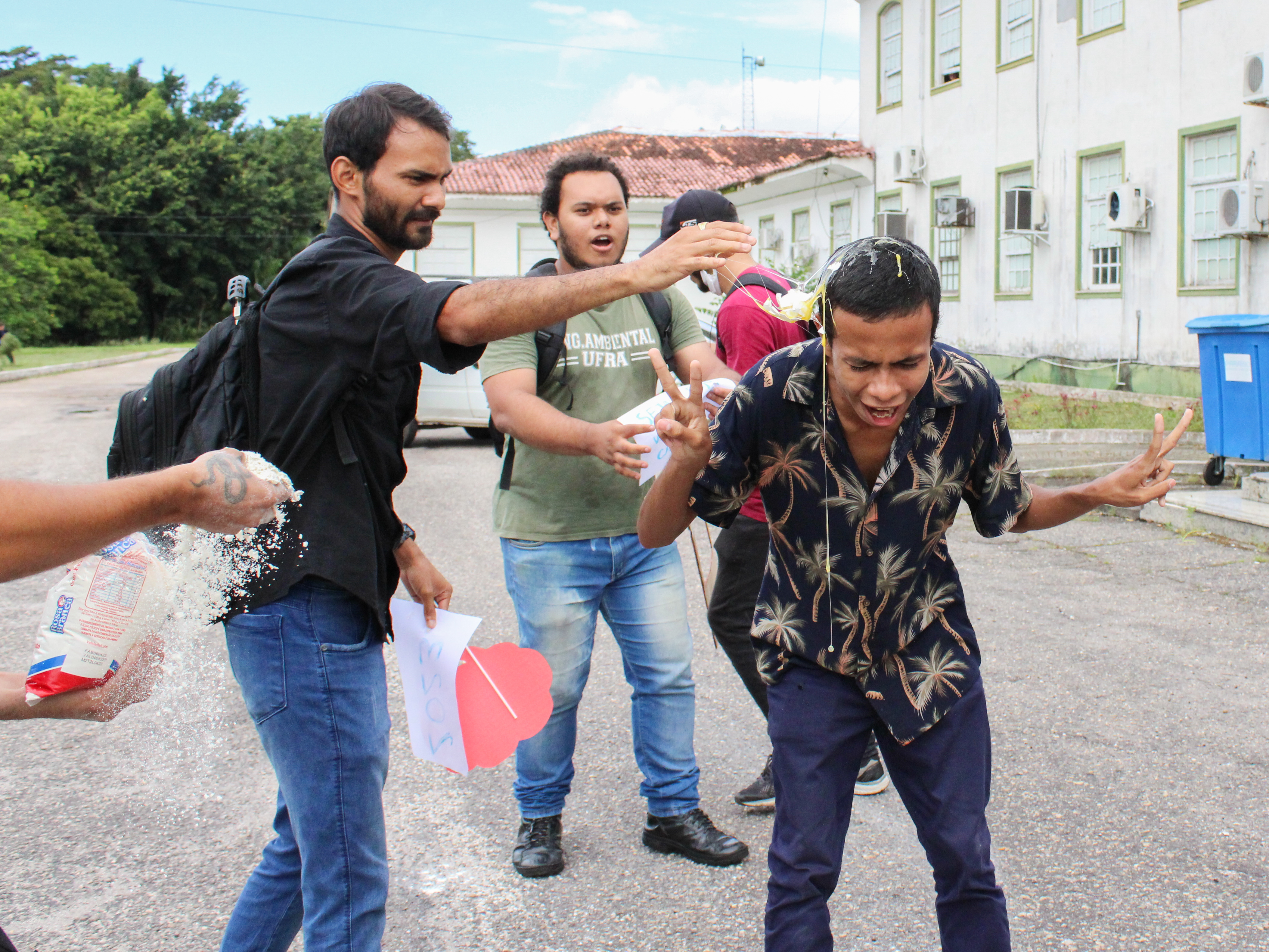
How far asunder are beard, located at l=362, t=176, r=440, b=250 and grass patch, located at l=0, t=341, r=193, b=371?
31590 millimetres

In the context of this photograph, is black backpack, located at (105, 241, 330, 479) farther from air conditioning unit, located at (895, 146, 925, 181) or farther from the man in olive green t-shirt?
air conditioning unit, located at (895, 146, 925, 181)

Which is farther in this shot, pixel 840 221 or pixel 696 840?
pixel 840 221

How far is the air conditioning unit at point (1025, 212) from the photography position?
58.1ft

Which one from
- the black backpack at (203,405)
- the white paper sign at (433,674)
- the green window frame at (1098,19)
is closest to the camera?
the black backpack at (203,405)

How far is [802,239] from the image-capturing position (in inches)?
1040

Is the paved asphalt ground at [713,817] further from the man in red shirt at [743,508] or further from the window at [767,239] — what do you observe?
the window at [767,239]

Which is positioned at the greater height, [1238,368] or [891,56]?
[891,56]

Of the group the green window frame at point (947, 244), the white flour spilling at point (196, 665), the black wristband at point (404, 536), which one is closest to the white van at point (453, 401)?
the white flour spilling at point (196, 665)

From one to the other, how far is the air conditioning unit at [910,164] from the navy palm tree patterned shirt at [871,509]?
772 inches

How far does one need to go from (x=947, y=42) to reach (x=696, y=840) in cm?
1992

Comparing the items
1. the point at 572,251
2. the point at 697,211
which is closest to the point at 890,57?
the point at 697,211

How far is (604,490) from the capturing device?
356 centimetres

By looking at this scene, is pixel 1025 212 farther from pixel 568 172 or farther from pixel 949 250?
pixel 568 172

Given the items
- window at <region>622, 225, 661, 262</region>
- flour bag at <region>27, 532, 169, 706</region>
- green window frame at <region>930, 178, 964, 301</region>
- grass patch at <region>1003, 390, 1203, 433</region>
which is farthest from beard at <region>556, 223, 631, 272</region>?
window at <region>622, 225, 661, 262</region>
